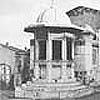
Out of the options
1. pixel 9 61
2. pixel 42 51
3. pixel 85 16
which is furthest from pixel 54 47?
pixel 85 16

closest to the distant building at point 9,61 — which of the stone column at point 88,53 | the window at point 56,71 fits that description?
the window at point 56,71

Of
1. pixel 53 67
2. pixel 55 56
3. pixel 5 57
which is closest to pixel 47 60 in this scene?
pixel 53 67

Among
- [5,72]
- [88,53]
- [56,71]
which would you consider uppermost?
[88,53]

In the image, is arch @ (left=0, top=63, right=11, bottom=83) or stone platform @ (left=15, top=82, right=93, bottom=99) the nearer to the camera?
stone platform @ (left=15, top=82, right=93, bottom=99)

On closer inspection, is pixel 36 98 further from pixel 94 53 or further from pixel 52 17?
pixel 94 53

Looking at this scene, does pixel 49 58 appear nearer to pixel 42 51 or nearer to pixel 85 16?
Result: pixel 42 51

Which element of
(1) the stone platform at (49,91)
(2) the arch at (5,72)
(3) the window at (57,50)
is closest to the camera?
(1) the stone platform at (49,91)

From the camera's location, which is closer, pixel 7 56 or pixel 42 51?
pixel 42 51

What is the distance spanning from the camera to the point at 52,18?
24.3 metres

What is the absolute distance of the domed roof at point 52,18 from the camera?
23812 millimetres

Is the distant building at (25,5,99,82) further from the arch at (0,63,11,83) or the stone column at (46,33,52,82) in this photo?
the arch at (0,63,11,83)

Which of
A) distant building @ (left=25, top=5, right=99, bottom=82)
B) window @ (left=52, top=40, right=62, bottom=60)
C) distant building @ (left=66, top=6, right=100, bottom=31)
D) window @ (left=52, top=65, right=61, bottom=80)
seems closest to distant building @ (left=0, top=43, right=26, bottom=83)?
distant building @ (left=25, top=5, right=99, bottom=82)

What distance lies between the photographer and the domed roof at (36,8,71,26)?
23.8 meters

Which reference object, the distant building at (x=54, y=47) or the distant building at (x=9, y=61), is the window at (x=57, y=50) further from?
the distant building at (x=9, y=61)
